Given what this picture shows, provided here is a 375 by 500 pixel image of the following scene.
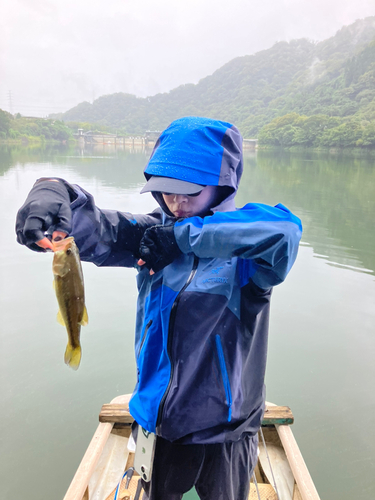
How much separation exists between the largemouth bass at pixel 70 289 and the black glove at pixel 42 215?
0.22ft

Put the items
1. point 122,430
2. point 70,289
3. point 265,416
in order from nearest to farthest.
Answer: point 70,289 < point 265,416 < point 122,430

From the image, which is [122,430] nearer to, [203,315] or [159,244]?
[203,315]

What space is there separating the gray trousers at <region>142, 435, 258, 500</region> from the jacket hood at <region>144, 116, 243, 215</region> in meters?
1.14

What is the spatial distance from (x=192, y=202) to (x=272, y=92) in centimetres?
12509

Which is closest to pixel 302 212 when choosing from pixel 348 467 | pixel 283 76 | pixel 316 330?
pixel 316 330

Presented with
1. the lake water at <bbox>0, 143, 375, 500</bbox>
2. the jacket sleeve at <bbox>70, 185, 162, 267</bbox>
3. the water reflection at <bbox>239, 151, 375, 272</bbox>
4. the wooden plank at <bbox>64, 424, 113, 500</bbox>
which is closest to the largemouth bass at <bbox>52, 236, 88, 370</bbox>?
the jacket sleeve at <bbox>70, 185, 162, 267</bbox>

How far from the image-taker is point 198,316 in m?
1.37

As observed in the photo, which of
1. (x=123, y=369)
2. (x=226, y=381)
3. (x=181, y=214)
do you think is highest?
(x=181, y=214)

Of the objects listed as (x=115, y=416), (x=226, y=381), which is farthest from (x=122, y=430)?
(x=226, y=381)

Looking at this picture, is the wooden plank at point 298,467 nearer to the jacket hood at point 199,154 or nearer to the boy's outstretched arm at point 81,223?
the boy's outstretched arm at point 81,223

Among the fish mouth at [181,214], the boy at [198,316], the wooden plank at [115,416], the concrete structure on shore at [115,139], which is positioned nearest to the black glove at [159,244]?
the boy at [198,316]

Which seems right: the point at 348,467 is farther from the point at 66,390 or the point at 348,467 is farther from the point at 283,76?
the point at 283,76

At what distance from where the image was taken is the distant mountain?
267ft

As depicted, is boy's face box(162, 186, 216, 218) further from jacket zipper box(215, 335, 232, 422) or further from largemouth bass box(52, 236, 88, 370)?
jacket zipper box(215, 335, 232, 422)
